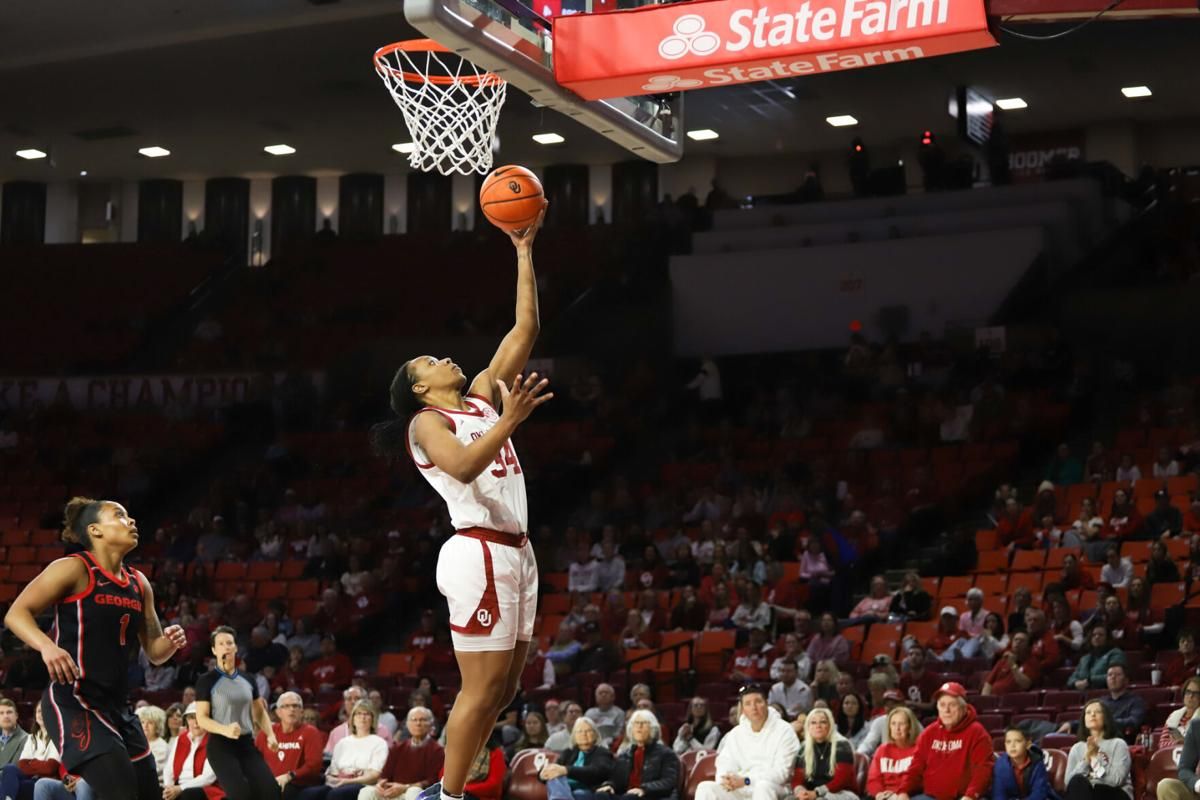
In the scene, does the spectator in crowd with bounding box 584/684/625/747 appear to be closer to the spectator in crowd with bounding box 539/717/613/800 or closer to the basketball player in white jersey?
the spectator in crowd with bounding box 539/717/613/800

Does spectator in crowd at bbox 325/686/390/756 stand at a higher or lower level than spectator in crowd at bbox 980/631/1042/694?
lower

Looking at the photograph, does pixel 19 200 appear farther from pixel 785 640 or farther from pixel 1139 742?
pixel 1139 742

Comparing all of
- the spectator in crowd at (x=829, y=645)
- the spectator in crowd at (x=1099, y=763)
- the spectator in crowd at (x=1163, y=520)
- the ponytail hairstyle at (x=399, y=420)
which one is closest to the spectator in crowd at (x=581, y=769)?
the spectator in crowd at (x=829, y=645)

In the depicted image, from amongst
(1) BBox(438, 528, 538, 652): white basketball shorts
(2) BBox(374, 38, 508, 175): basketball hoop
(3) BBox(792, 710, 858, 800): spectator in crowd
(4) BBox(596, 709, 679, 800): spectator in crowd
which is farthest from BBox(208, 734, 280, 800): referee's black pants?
(1) BBox(438, 528, 538, 652): white basketball shorts

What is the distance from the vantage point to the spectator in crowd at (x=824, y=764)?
1082cm

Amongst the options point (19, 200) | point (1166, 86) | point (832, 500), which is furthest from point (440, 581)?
point (19, 200)

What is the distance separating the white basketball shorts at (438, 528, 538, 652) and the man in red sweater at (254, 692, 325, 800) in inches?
273

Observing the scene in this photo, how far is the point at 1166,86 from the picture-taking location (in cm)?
2228

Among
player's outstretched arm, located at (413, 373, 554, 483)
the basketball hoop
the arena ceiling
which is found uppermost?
the arena ceiling

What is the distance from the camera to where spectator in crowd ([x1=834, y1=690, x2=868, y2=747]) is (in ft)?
39.1

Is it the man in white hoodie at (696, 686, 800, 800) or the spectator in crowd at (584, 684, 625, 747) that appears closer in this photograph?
the man in white hoodie at (696, 686, 800, 800)

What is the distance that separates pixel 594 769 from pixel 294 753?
227 centimetres

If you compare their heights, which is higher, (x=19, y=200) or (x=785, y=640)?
(x=19, y=200)

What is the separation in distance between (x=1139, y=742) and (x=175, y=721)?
7.57 meters
